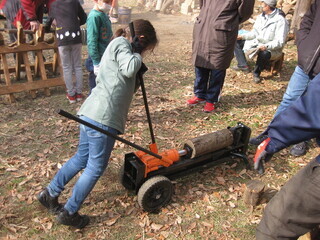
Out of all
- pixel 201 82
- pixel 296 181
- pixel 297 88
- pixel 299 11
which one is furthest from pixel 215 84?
pixel 299 11

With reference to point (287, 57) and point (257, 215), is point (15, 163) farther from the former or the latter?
point (287, 57)

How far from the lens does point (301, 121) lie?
2074 millimetres

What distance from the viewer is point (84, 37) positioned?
31.0 feet

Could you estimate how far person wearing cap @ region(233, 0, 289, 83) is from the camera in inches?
268

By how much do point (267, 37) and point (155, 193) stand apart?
528 cm

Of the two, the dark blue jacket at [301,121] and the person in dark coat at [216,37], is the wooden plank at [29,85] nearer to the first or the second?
the person in dark coat at [216,37]

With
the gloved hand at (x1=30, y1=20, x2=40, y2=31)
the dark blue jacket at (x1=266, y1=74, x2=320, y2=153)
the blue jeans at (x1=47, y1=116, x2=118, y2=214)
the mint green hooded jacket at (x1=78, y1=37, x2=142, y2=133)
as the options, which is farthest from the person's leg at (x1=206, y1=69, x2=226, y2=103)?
the gloved hand at (x1=30, y1=20, x2=40, y2=31)

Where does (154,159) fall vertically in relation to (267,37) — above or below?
below

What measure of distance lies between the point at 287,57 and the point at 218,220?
723cm

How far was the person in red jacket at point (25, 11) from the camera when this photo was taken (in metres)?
6.23

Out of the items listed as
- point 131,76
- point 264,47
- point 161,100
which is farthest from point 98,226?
point 264,47

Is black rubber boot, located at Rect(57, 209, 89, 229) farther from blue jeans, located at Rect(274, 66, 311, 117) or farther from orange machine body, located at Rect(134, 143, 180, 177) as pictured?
blue jeans, located at Rect(274, 66, 311, 117)

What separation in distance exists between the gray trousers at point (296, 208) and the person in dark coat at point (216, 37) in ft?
11.0

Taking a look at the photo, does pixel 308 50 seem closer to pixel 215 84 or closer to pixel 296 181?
pixel 215 84
